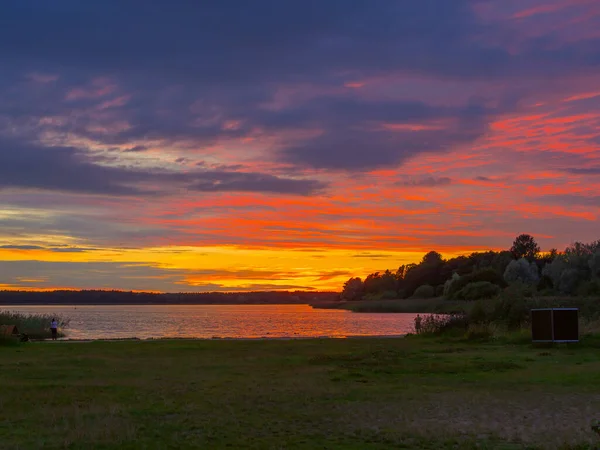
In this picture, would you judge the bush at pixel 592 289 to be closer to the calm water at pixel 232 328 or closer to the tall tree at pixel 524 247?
the calm water at pixel 232 328

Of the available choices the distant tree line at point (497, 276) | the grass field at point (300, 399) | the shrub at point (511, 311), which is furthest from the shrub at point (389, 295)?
the grass field at point (300, 399)

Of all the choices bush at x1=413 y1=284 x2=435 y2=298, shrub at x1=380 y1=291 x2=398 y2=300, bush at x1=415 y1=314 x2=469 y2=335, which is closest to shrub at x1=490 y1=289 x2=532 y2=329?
bush at x1=415 y1=314 x2=469 y2=335

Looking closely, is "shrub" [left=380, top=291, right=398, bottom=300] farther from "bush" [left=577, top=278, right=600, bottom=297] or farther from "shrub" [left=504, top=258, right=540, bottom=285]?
Answer: "bush" [left=577, top=278, right=600, bottom=297]

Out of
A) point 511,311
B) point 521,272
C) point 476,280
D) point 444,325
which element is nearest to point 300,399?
point 444,325

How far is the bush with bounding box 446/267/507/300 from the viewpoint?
4075 inches

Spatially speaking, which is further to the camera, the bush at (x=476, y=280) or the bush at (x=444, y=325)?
the bush at (x=476, y=280)

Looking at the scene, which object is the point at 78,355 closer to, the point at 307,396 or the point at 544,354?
the point at 307,396

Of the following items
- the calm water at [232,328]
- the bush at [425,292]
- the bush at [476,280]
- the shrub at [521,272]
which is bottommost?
the calm water at [232,328]

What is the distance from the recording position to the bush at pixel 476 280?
340ft

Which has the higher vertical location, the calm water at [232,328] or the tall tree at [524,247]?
the tall tree at [524,247]

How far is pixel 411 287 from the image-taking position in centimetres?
16125

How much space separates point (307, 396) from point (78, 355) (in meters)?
14.6

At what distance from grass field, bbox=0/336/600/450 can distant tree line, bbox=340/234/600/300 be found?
2346 centimetres

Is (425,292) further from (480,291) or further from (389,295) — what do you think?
(480,291)
